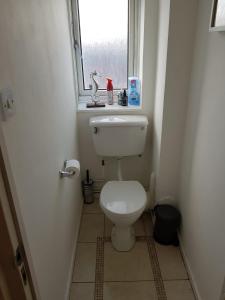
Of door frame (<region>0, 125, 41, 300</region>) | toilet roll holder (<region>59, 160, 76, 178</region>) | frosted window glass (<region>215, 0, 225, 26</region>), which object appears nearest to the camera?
door frame (<region>0, 125, 41, 300</region>)

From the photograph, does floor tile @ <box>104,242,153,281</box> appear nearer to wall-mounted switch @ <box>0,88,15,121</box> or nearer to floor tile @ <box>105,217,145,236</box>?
floor tile @ <box>105,217,145,236</box>

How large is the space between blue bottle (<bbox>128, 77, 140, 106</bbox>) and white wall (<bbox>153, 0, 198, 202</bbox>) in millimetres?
238

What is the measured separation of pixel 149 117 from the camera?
2070mm

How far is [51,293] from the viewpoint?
115cm

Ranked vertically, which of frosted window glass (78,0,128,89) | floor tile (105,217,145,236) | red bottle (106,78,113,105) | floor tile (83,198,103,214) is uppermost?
frosted window glass (78,0,128,89)

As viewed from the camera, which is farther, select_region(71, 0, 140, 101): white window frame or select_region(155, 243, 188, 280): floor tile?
select_region(71, 0, 140, 101): white window frame

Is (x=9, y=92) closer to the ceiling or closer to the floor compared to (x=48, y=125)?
closer to the ceiling

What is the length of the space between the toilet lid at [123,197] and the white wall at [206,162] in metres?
0.35

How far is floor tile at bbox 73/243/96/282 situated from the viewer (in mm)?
1668

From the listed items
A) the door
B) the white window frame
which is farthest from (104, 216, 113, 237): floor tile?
the door

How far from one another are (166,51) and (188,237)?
4.15 feet

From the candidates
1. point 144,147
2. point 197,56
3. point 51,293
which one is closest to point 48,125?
point 51,293

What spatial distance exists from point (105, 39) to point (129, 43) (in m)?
0.21

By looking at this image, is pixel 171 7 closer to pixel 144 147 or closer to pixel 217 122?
pixel 217 122
